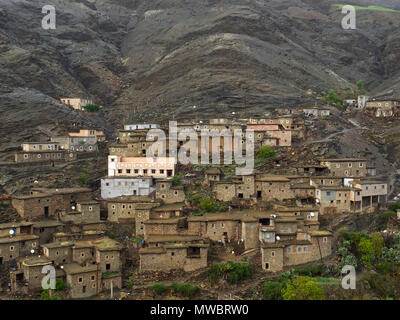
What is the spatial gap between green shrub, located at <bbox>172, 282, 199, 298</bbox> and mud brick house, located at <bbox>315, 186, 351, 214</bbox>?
53.1 feet

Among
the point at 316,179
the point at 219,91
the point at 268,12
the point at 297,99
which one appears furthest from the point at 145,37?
the point at 316,179

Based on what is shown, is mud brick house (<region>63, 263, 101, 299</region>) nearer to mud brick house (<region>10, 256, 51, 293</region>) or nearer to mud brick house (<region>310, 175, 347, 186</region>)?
mud brick house (<region>10, 256, 51, 293</region>)

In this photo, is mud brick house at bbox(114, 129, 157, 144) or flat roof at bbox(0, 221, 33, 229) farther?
mud brick house at bbox(114, 129, 157, 144)

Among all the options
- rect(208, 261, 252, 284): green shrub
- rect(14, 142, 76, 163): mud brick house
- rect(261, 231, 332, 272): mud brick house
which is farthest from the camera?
rect(14, 142, 76, 163): mud brick house

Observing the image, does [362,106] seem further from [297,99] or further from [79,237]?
[79,237]

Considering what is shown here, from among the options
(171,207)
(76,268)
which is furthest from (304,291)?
(76,268)

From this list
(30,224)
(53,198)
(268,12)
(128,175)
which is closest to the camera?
(30,224)

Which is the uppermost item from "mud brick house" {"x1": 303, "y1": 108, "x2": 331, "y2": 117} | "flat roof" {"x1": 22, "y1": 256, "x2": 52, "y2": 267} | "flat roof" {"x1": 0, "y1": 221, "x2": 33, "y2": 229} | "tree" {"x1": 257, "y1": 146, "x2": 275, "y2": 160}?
"mud brick house" {"x1": 303, "y1": 108, "x2": 331, "y2": 117}

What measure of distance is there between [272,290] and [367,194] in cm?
1698

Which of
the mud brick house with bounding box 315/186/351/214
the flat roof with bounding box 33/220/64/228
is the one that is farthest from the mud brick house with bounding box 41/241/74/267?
the mud brick house with bounding box 315/186/351/214

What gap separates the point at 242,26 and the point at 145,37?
27.1 meters

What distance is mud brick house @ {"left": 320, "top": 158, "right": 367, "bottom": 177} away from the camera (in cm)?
5225

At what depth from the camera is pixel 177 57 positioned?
329 ft

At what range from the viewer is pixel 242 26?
107m
